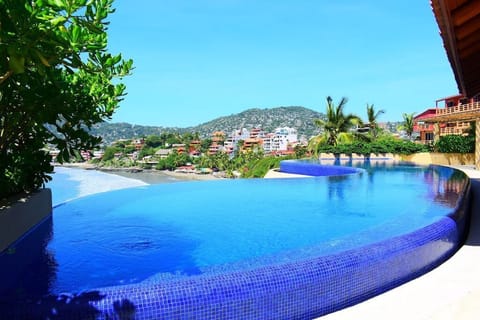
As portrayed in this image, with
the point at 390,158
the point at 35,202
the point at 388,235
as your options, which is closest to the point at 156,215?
the point at 35,202

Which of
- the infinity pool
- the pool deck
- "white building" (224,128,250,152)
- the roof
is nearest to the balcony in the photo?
the infinity pool

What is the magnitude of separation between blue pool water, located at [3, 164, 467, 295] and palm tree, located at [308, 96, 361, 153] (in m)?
17.0

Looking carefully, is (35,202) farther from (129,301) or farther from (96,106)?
(129,301)

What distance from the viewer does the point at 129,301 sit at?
3.27m

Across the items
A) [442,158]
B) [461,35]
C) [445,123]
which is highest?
[445,123]

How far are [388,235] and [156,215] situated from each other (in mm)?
5430

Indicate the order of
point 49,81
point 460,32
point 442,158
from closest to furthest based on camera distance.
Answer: point 460,32 < point 49,81 < point 442,158

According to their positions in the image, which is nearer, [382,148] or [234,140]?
[382,148]

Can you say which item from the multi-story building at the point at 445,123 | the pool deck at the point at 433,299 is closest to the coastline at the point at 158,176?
the multi-story building at the point at 445,123

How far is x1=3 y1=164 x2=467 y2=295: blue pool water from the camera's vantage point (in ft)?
16.2

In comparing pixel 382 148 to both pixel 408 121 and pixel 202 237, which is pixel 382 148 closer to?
pixel 202 237

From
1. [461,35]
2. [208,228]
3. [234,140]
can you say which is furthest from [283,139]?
[461,35]

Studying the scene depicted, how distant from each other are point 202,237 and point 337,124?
24.4 m

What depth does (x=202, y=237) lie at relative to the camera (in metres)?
6.90
